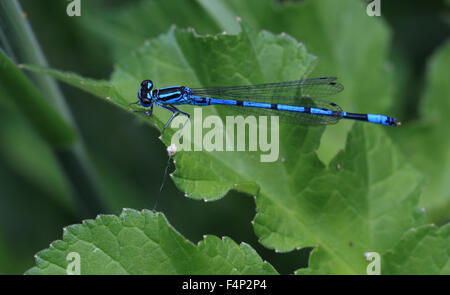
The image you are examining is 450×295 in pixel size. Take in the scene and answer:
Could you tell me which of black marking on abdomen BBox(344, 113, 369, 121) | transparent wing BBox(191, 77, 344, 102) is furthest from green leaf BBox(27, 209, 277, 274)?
black marking on abdomen BBox(344, 113, 369, 121)

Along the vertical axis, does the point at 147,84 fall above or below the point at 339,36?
below

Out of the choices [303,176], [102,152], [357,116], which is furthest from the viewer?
[102,152]

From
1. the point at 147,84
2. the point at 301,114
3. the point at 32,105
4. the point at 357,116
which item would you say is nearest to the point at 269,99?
the point at 301,114

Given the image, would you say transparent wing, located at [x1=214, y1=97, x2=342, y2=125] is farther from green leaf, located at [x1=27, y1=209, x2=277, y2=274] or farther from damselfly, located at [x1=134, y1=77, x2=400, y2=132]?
green leaf, located at [x1=27, y1=209, x2=277, y2=274]

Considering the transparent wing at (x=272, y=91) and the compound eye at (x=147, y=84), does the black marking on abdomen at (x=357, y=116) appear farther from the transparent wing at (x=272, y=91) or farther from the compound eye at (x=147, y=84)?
the compound eye at (x=147, y=84)

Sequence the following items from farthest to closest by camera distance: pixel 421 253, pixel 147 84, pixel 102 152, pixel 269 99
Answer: pixel 102 152, pixel 269 99, pixel 147 84, pixel 421 253

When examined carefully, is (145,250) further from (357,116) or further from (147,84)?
(357,116)
